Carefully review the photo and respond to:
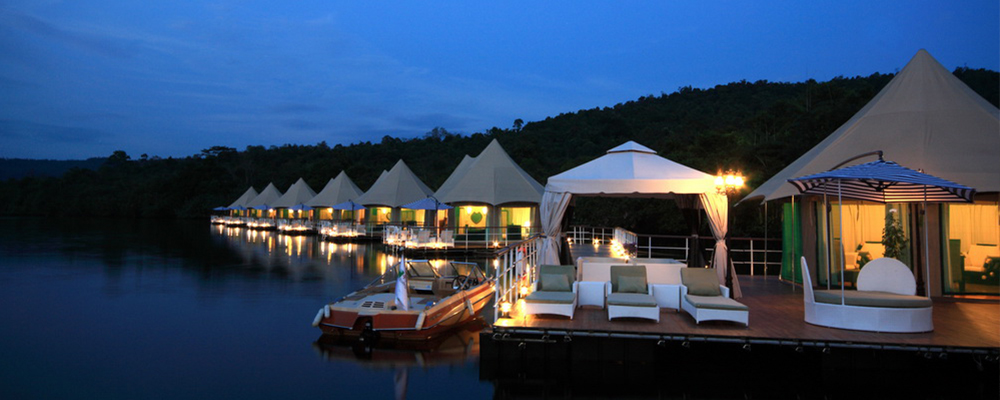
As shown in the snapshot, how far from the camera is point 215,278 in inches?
651

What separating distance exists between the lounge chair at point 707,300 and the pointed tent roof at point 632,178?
164 centimetres

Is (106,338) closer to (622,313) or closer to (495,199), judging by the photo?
(622,313)

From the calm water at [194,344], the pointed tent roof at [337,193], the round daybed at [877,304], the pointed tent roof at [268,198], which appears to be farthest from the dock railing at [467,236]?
the pointed tent roof at [268,198]

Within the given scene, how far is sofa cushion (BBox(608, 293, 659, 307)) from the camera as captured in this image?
7.75 meters

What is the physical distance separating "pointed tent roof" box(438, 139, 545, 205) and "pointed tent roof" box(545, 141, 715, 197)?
15.8m

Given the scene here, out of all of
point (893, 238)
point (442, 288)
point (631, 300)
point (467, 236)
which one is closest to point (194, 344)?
point (442, 288)

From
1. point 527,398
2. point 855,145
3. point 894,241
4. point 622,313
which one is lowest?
point 527,398

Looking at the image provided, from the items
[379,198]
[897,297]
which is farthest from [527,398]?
[379,198]

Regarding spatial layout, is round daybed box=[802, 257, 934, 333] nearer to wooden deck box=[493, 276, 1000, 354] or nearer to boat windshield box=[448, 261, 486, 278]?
wooden deck box=[493, 276, 1000, 354]

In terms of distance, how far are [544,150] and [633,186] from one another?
1603 inches

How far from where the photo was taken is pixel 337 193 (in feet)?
136

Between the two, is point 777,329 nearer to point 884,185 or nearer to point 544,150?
point 884,185

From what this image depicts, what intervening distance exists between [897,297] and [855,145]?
5043 mm

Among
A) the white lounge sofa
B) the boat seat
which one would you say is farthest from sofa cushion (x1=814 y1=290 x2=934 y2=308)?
the boat seat
